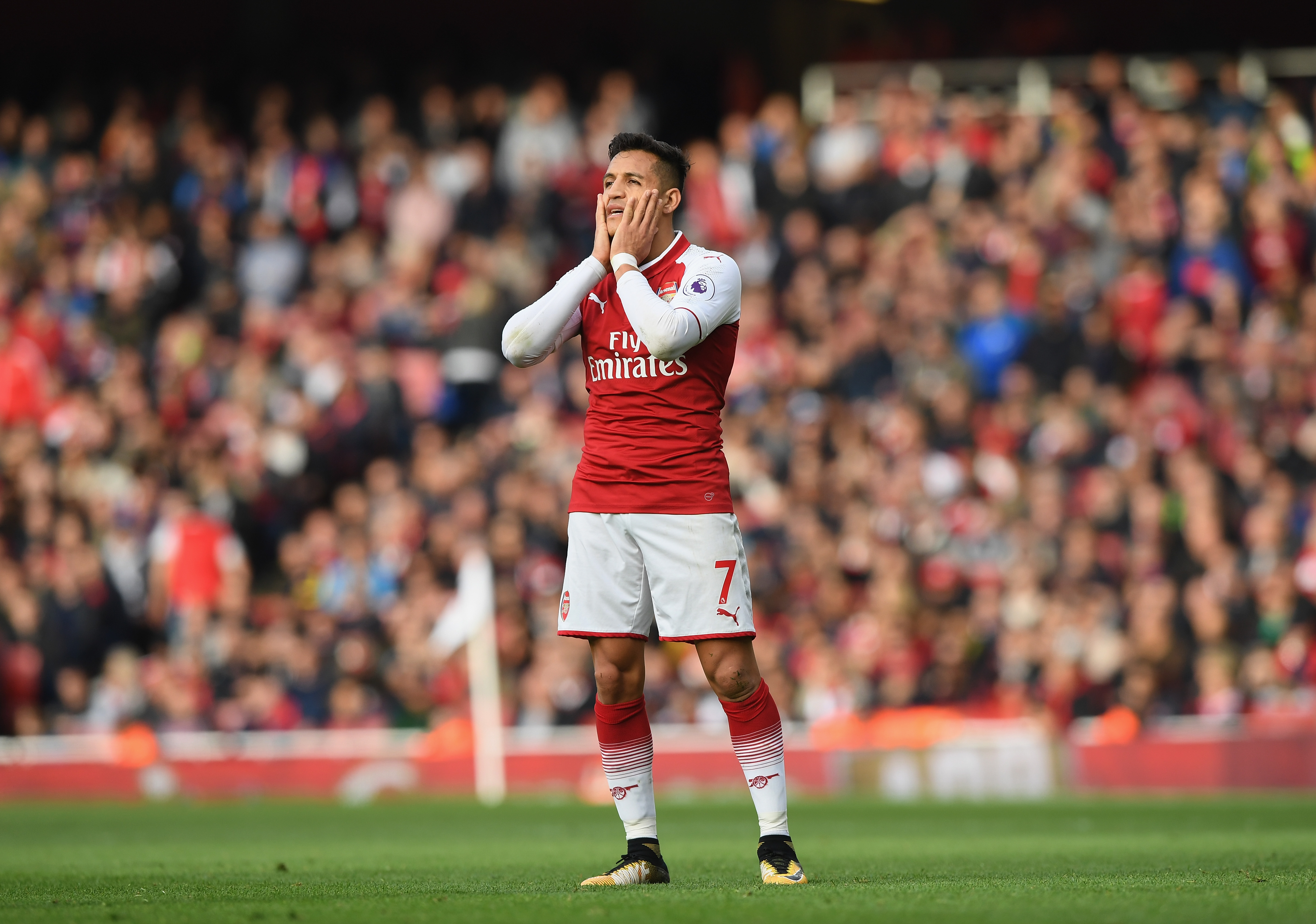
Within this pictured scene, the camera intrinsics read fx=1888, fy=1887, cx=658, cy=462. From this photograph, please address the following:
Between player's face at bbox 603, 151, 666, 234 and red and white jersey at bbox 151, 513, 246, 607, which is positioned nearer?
player's face at bbox 603, 151, 666, 234

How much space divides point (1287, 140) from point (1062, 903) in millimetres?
14281

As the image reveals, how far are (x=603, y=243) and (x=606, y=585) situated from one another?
114 centimetres

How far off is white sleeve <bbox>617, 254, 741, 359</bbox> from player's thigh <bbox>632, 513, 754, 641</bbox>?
1.81 feet

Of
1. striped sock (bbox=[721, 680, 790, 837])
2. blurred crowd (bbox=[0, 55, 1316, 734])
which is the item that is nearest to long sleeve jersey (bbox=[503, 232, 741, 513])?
striped sock (bbox=[721, 680, 790, 837])

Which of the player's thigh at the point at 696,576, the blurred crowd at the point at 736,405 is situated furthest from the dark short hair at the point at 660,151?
the blurred crowd at the point at 736,405

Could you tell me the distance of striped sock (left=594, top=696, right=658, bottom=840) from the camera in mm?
6352

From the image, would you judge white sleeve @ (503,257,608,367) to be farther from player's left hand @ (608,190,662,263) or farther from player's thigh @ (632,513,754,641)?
player's thigh @ (632,513,754,641)

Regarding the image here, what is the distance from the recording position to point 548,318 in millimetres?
6160

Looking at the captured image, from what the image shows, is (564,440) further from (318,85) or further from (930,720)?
(318,85)

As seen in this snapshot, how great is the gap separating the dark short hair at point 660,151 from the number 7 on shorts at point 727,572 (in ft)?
4.19

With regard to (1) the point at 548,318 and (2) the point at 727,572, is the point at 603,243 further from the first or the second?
(2) the point at 727,572

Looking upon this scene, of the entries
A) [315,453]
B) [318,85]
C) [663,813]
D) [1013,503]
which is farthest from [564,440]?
[318,85]

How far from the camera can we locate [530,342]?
20.3ft

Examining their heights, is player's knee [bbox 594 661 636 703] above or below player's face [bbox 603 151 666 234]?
below
